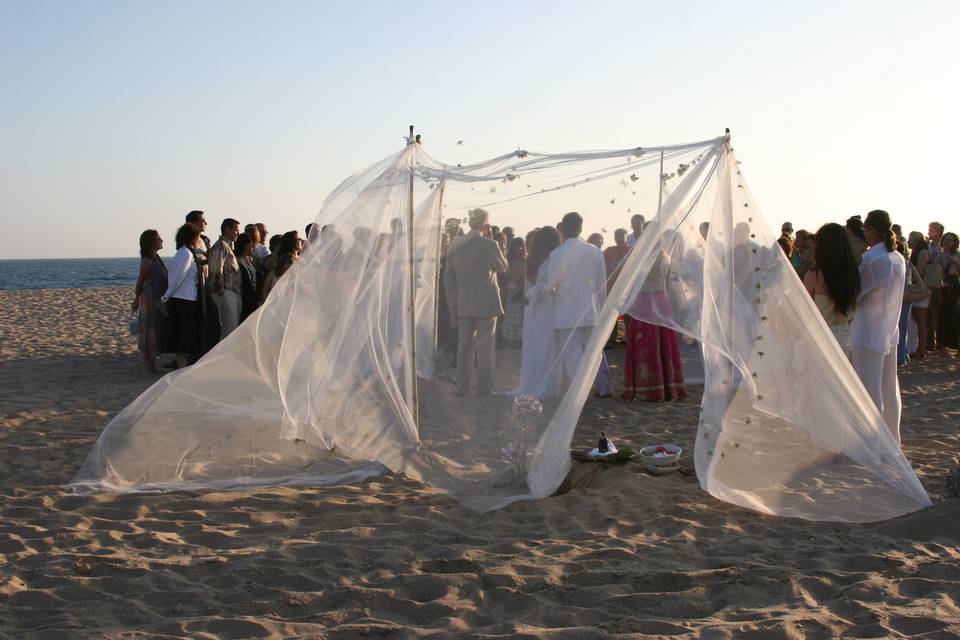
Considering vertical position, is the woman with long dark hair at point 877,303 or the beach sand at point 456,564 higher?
the woman with long dark hair at point 877,303

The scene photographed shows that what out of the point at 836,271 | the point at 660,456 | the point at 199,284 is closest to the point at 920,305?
the point at 836,271

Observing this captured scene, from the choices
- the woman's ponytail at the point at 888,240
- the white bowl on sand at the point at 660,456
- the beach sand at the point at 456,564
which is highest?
the woman's ponytail at the point at 888,240

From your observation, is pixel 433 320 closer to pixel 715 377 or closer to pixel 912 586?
pixel 715 377

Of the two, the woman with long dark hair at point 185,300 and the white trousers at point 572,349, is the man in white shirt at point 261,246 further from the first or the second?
the white trousers at point 572,349

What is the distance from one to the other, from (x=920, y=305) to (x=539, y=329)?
7.42 m

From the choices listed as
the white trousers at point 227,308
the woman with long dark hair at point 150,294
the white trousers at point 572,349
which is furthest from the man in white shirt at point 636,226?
the woman with long dark hair at point 150,294

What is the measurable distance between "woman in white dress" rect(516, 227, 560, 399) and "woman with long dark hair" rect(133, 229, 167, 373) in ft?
17.4

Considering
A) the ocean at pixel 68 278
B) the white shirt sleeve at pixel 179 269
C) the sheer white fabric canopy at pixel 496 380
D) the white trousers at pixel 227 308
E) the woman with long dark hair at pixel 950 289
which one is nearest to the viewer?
the sheer white fabric canopy at pixel 496 380

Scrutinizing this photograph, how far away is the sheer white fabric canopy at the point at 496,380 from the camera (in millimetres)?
4926

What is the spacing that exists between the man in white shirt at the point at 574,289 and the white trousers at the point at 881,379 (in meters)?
1.86

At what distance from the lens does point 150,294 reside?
9578 millimetres

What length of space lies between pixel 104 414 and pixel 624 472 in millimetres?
4602

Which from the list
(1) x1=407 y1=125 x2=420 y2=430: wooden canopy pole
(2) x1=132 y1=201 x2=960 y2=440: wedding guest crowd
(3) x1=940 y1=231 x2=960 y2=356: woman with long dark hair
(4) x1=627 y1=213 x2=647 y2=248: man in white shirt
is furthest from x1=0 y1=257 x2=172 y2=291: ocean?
(4) x1=627 y1=213 x2=647 y2=248: man in white shirt

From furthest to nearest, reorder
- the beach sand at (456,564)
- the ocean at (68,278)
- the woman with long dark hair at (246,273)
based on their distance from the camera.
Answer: the ocean at (68,278) < the woman with long dark hair at (246,273) < the beach sand at (456,564)
